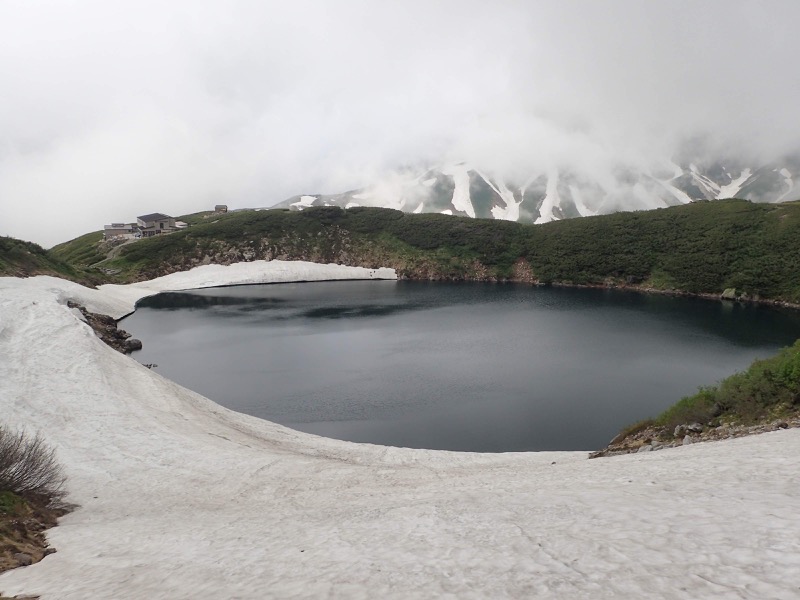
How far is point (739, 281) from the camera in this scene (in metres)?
84.2

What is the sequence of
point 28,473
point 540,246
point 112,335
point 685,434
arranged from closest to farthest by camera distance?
point 28,473
point 685,434
point 112,335
point 540,246

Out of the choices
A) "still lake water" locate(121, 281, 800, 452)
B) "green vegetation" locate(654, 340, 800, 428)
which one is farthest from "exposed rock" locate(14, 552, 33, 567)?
"green vegetation" locate(654, 340, 800, 428)

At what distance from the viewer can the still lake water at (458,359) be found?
30.1 m

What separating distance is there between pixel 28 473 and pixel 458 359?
118 ft

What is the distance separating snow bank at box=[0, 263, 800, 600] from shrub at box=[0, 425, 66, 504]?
80cm

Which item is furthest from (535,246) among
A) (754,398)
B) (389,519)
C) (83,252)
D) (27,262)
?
(83,252)

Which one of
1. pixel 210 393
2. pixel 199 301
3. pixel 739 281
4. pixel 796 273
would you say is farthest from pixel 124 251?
pixel 796 273

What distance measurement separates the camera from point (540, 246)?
12094 cm

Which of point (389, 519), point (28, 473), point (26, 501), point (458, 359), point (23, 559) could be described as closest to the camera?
point (23, 559)

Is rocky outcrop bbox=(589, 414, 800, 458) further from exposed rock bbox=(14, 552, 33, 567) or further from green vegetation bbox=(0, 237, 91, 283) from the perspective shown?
green vegetation bbox=(0, 237, 91, 283)

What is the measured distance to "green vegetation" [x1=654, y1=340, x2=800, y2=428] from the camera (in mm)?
16750

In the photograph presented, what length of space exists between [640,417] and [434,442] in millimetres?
Result: 13783

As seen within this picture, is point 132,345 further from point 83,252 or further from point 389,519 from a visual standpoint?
point 83,252

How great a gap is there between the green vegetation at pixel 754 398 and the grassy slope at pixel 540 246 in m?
76.0
